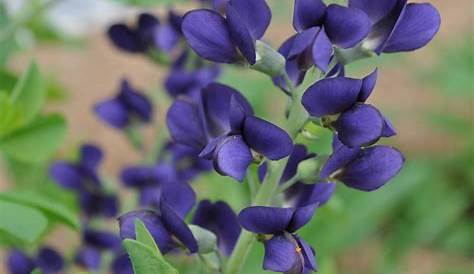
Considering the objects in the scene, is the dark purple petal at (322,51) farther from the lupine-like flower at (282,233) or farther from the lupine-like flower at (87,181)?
the lupine-like flower at (87,181)

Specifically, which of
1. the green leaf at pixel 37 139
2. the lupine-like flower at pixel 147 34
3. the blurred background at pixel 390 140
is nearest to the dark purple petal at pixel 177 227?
the green leaf at pixel 37 139

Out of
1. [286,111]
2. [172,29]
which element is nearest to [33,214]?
[286,111]

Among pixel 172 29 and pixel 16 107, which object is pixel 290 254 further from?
pixel 172 29

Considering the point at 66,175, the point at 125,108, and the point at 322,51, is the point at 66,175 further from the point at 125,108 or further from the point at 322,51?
the point at 322,51

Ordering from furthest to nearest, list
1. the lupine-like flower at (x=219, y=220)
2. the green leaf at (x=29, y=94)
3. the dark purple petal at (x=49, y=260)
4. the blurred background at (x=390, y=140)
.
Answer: the blurred background at (x=390, y=140) < the dark purple petal at (x=49, y=260) < the green leaf at (x=29, y=94) < the lupine-like flower at (x=219, y=220)

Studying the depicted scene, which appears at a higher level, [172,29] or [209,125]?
[209,125]

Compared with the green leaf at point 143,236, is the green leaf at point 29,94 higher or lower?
lower

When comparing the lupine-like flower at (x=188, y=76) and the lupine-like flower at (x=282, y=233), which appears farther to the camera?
the lupine-like flower at (x=188, y=76)
